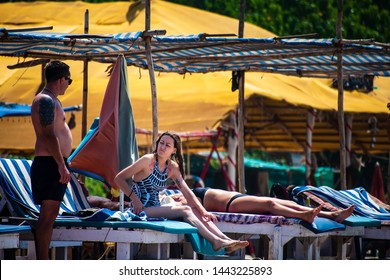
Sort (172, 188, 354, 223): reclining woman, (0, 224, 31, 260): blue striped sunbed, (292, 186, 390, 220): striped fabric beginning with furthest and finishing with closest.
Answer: (292, 186, 390, 220): striped fabric, (172, 188, 354, 223): reclining woman, (0, 224, 31, 260): blue striped sunbed

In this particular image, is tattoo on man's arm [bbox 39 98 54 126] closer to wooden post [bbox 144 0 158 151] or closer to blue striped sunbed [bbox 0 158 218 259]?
blue striped sunbed [bbox 0 158 218 259]

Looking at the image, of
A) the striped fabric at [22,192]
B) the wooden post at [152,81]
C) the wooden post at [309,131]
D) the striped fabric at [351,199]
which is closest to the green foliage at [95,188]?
the wooden post at [309,131]

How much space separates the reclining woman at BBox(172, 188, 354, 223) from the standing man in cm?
216

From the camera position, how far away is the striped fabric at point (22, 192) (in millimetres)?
9781

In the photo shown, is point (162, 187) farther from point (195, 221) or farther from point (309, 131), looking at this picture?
point (309, 131)

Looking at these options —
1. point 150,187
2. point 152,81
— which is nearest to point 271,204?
point 150,187

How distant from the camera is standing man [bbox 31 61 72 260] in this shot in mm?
8328

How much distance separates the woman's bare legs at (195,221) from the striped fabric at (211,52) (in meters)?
2.07

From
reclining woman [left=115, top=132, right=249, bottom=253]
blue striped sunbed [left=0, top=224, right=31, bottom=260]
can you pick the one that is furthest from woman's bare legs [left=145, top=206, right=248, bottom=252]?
blue striped sunbed [left=0, top=224, right=31, bottom=260]

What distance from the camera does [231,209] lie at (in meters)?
10.6

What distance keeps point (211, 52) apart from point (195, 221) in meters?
3.92

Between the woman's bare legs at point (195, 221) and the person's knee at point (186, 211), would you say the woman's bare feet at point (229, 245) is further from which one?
the person's knee at point (186, 211)
